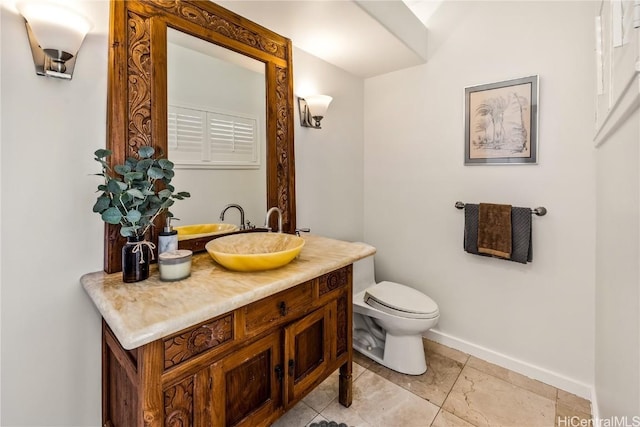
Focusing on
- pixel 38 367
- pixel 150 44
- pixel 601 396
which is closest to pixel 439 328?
pixel 601 396

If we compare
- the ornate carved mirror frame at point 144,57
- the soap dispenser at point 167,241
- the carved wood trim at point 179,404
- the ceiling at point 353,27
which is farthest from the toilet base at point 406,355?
the ceiling at point 353,27

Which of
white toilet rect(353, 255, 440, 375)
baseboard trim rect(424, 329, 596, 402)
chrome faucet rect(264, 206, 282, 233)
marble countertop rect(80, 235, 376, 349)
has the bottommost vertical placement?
baseboard trim rect(424, 329, 596, 402)

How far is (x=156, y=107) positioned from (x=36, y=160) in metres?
0.47

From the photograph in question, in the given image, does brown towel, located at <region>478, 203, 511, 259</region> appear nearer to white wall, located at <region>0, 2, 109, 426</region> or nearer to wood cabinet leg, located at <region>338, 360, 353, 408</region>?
wood cabinet leg, located at <region>338, 360, 353, 408</region>

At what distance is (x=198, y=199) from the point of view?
149 cm

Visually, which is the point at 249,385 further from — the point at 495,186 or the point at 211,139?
the point at 495,186

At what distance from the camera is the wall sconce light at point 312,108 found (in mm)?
1991

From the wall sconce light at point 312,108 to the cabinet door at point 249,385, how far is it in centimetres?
142

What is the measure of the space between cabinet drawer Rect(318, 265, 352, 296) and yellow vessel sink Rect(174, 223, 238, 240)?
60 centimetres

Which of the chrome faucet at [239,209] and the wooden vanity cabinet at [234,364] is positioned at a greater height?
the chrome faucet at [239,209]

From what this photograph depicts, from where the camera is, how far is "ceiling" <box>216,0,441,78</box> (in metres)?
1.54

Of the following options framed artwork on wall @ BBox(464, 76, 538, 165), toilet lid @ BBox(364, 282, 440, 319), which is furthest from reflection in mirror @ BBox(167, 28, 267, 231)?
framed artwork on wall @ BBox(464, 76, 538, 165)

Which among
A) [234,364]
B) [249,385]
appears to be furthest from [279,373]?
[234,364]

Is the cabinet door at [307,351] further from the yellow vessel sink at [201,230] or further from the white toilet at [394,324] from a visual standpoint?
the yellow vessel sink at [201,230]
